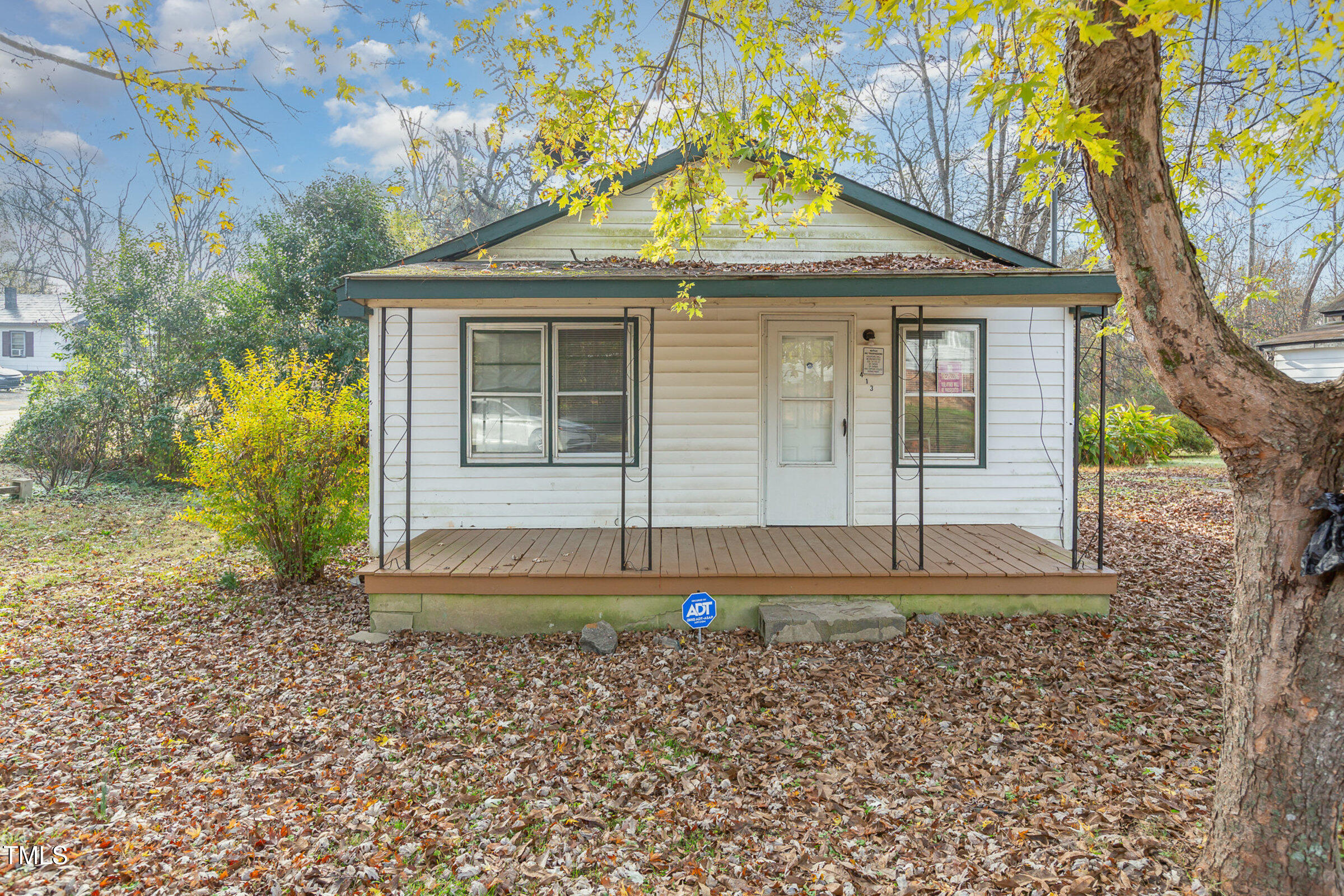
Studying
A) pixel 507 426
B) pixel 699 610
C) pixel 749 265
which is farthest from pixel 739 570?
pixel 749 265

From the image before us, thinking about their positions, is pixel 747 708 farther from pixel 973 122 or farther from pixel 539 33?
pixel 973 122

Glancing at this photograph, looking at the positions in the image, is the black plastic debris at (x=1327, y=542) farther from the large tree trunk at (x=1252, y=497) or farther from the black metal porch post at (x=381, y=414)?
the black metal porch post at (x=381, y=414)

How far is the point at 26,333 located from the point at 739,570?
122ft

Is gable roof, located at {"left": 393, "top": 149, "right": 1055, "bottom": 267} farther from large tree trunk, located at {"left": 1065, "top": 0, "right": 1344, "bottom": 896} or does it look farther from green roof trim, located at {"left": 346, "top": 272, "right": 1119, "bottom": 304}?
large tree trunk, located at {"left": 1065, "top": 0, "right": 1344, "bottom": 896}

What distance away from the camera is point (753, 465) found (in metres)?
6.74

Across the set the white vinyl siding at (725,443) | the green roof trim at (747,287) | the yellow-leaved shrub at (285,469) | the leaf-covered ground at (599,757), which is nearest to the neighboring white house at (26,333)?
the yellow-leaved shrub at (285,469)

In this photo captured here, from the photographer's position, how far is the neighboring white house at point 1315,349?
50.1 feet

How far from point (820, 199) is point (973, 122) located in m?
16.9

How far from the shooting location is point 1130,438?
1359cm

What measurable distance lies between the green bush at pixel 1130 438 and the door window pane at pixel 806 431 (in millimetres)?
9244

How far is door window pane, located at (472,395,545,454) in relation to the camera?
6.70m

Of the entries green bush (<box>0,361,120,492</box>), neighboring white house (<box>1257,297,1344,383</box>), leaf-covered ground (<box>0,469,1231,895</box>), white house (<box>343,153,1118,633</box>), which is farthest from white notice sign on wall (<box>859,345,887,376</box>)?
neighboring white house (<box>1257,297,1344,383</box>)

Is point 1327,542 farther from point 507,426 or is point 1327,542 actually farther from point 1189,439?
point 1189,439

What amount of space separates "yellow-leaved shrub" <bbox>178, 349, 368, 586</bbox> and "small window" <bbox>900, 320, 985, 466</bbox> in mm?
5273
